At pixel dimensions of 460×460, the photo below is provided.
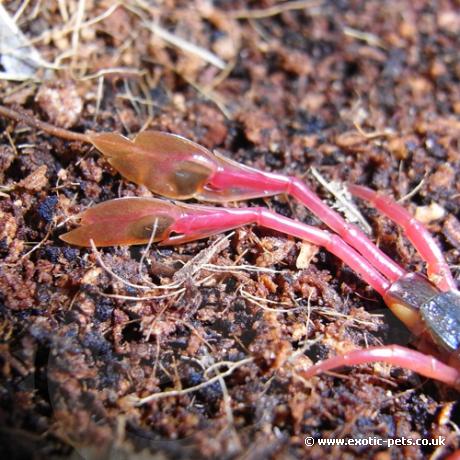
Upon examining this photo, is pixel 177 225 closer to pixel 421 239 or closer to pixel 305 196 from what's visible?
pixel 305 196

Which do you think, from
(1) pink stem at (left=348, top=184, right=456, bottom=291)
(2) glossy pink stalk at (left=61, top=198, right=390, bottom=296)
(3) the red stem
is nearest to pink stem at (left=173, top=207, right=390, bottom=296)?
(2) glossy pink stalk at (left=61, top=198, right=390, bottom=296)

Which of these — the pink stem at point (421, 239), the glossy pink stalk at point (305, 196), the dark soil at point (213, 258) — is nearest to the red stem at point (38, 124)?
the dark soil at point (213, 258)

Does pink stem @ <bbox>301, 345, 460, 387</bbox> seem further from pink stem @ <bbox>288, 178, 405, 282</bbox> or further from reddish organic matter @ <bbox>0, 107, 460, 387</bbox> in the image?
pink stem @ <bbox>288, 178, 405, 282</bbox>

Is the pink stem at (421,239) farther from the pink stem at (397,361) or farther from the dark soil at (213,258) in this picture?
the pink stem at (397,361)

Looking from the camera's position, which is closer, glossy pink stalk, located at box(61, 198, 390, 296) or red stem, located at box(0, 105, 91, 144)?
glossy pink stalk, located at box(61, 198, 390, 296)

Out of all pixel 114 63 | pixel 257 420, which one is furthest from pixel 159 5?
pixel 257 420

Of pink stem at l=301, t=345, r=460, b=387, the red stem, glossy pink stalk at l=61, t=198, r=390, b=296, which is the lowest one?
pink stem at l=301, t=345, r=460, b=387

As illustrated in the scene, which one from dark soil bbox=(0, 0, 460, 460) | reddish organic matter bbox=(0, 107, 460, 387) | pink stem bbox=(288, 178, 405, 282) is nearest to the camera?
dark soil bbox=(0, 0, 460, 460)
